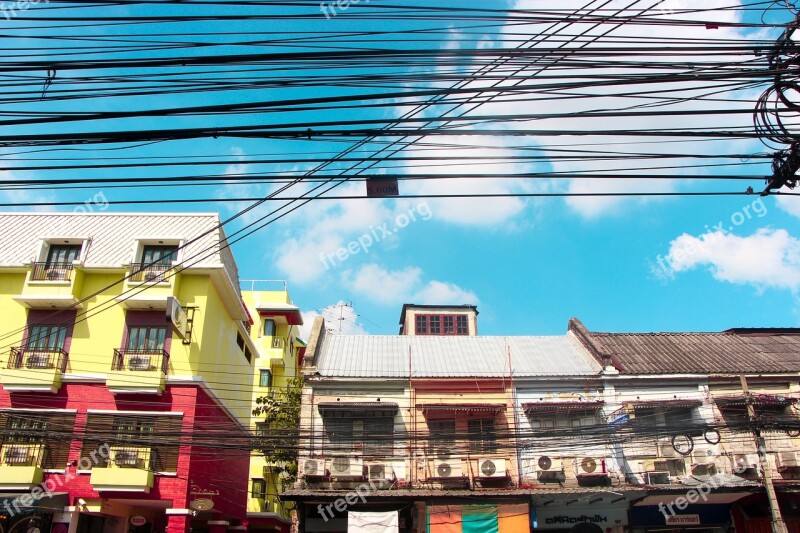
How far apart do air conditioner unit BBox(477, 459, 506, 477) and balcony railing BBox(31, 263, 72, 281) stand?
54.9 feet

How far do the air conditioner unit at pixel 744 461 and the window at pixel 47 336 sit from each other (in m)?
24.8

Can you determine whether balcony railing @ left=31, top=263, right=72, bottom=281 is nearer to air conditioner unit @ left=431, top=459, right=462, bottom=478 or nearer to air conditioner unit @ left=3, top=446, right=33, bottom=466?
air conditioner unit @ left=3, top=446, right=33, bottom=466

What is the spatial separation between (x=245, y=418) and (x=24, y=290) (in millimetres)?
11316

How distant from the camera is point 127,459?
2094cm

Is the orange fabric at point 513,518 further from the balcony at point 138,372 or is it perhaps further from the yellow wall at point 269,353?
the yellow wall at point 269,353

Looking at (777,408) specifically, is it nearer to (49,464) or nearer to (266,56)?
(266,56)

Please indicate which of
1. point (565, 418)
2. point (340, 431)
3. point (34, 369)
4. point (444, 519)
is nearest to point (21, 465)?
point (34, 369)

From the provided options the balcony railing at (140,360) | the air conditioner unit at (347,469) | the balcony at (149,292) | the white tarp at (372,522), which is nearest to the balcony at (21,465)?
the balcony railing at (140,360)

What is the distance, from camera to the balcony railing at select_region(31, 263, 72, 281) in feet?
77.4

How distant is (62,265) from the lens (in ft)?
78.3

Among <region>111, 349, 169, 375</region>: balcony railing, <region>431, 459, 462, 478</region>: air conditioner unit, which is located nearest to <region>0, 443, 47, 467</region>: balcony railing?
<region>111, 349, 169, 375</region>: balcony railing

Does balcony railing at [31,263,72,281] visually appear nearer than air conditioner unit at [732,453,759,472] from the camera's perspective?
No

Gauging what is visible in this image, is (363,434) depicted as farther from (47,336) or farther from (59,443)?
(47,336)

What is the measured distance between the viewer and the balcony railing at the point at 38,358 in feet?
73.1
